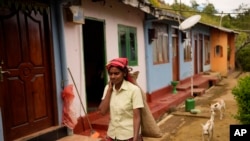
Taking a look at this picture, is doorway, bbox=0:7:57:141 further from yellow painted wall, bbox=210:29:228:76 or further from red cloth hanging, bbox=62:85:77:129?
yellow painted wall, bbox=210:29:228:76

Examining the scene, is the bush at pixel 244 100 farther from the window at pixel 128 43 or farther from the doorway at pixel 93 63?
the doorway at pixel 93 63

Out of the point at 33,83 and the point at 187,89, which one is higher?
the point at 33,83

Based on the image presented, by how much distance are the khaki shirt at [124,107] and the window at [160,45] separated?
23.9ft

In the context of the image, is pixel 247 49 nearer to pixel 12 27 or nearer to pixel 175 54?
pixel 175 54

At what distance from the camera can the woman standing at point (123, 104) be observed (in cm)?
259

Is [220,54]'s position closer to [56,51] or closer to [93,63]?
[93,63]

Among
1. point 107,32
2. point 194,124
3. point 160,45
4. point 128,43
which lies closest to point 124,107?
point 107,32

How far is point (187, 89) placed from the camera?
1137cm

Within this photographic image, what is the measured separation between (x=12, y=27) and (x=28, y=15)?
411 millimetres

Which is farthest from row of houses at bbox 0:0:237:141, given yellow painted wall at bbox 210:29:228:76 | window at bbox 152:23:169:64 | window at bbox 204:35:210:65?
yellow painted wall at bbox 210:29:228:76

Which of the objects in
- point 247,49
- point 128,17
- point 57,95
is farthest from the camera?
point 247,49

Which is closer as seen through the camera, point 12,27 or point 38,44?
point 12,27

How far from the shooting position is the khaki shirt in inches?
102

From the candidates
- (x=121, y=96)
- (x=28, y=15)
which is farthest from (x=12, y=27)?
(x=121, y=96)
